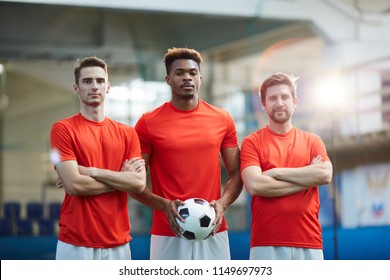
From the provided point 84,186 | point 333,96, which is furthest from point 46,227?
point 84,186

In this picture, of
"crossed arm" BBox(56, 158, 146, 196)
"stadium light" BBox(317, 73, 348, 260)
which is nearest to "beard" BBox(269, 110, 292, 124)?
"crossed arm" BBox(56, 158, 146, 196)

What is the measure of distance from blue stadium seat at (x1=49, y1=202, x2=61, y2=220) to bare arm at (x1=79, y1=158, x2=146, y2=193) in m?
5.45

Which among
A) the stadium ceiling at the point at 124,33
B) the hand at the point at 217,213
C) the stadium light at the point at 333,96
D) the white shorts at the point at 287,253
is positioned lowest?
the white shorts at the point at 287,253

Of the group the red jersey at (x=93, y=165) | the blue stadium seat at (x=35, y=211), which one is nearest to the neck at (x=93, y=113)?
the red jersey at (x=93, y=165)

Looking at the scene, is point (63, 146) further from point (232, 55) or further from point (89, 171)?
point (232, 55)

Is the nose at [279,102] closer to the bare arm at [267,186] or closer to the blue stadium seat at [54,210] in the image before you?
the bare arm at [267,186]

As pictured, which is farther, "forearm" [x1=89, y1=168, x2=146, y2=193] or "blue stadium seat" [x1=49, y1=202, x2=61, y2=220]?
"blue stadium seat" [x1=49, y1=202, x2=61, y2=220]

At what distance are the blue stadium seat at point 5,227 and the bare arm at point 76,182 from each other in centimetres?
485

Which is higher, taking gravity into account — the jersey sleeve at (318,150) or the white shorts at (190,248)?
the jersey sleeve at (318,150)

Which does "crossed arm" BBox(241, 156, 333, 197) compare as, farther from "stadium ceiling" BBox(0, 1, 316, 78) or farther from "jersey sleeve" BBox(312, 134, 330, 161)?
"stadium ceiling" BBox(0, 1, 316, 78)

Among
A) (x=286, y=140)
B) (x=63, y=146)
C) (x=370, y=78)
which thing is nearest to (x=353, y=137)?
(x=370, y=78)

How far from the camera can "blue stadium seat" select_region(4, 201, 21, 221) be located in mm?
8883

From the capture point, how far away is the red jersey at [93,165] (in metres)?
3.69

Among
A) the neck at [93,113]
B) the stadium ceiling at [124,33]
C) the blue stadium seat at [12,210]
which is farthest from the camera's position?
the blue stadium seat at [12,210]
